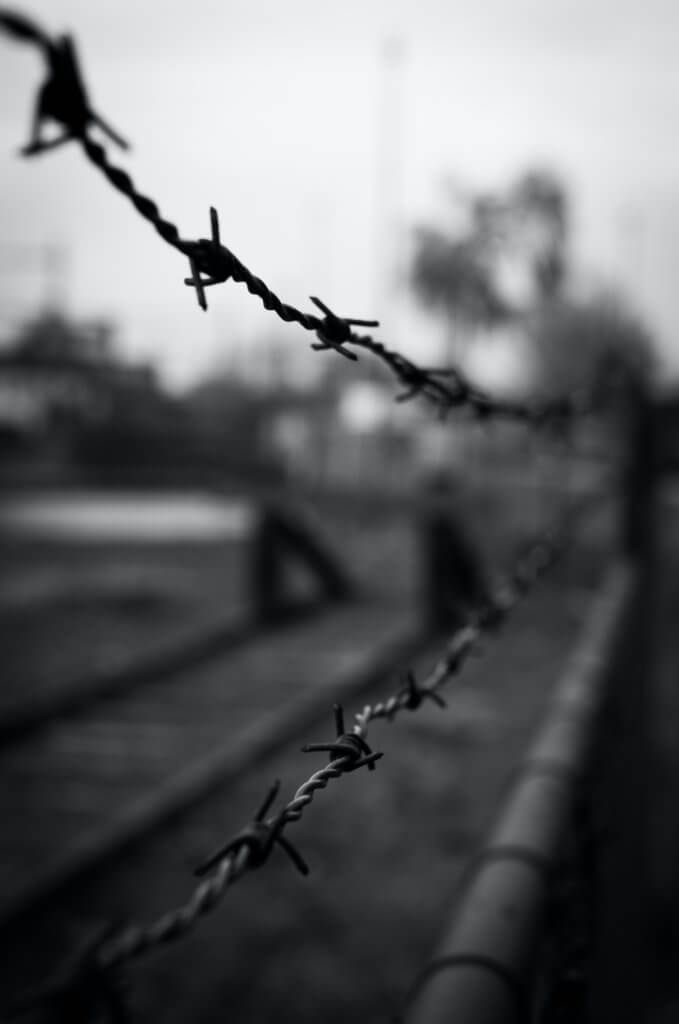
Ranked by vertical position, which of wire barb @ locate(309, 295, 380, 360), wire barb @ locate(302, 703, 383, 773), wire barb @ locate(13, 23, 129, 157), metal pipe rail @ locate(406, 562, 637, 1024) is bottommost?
metal pipe rail @ locate(406, 562, 637, 1024)

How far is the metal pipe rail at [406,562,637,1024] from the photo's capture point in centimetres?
84

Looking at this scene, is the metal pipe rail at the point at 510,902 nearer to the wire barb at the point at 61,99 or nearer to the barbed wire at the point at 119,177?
the barbed wire at the point at 119,177

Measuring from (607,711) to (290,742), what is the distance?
238 cm

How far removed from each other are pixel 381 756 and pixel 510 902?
38 cm

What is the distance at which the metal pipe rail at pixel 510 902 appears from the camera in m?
0.84

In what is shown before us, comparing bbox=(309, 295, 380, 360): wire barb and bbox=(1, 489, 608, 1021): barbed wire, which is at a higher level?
bbox=(309, 295, 380, 360): wire barb

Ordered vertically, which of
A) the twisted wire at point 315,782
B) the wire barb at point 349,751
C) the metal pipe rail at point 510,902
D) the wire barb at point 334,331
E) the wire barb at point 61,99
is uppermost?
the wire barb at point 61,99

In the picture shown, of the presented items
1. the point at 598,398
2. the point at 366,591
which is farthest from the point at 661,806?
the point at 366,591

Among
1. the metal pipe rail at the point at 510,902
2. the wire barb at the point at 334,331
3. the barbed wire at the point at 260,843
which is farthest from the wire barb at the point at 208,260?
the metal pipe rail at the point at 510,902

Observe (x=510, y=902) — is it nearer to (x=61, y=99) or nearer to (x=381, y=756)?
(x=381, y=756)

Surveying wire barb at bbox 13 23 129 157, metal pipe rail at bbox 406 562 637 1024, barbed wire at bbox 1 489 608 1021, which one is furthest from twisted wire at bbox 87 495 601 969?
wire barb at bbox 13 23 129 157

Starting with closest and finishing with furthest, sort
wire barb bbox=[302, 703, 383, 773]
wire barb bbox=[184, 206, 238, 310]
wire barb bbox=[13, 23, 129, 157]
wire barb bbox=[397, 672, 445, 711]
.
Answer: wire barb bbox=[13, 23, 129, 157] < wire barb bbox=[184, 206, 238, 310] < wire barb bbox=[302, 703, 383, 773] < wire barb bbox=[397, 672, 445, 711]

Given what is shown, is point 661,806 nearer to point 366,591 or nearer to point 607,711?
point 607,711

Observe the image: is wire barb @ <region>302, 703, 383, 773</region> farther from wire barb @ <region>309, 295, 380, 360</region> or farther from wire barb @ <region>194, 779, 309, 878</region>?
Result: wire barb @ <region>309, 295, 380, 360</region>
